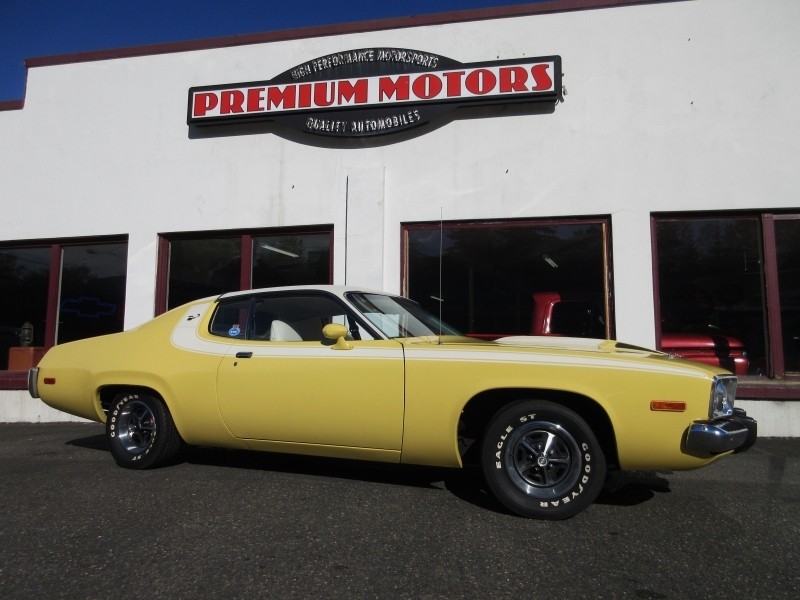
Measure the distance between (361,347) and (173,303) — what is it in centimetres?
553

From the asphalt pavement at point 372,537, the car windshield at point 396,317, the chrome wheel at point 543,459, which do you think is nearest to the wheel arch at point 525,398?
the chrome wheel at point 543,459

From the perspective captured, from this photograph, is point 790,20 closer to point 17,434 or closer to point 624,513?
point 624,513

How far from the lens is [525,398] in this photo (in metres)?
3.54

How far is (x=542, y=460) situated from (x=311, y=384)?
1.57 meters

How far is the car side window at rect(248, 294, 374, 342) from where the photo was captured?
4.35 meters

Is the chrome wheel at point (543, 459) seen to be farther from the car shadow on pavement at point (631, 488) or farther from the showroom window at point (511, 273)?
the showroom window at point (511, 273)

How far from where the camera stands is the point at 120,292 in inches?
338

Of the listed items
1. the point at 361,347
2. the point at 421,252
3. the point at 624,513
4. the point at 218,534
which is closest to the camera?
the point at 218,534

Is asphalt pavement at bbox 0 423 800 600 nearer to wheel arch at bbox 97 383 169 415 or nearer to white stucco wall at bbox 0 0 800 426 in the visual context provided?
wheel arch at bbox 97 383 169 415

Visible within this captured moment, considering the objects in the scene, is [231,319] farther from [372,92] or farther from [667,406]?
[372,92]

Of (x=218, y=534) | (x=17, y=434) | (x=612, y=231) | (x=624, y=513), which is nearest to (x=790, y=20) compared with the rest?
(x=612, y=231)

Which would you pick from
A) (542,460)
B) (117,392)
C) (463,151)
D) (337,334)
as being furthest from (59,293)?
(542,460)

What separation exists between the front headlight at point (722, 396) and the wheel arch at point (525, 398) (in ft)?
1.91

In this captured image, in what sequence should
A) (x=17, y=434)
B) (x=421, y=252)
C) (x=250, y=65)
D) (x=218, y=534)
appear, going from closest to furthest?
(x=218, y=534) → (x=17, y=434) → (x=421, y=252) → (x=250, y=65)
